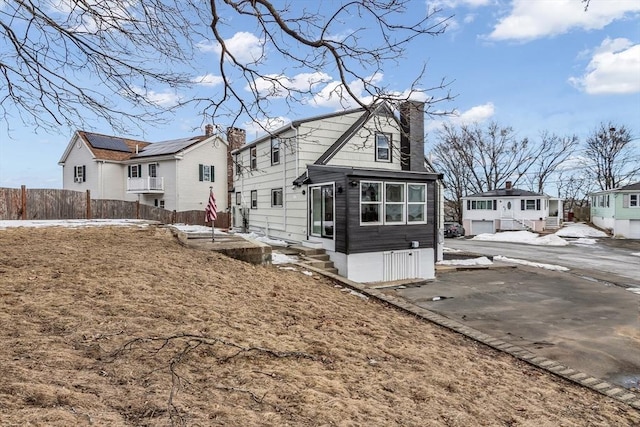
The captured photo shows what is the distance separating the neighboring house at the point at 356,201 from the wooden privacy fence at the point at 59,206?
917 centimetres

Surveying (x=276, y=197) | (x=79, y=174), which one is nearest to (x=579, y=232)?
(x=276, y=197)

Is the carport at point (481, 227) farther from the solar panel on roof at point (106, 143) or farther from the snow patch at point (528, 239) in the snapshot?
the solar panel on roof at point (106, 143)

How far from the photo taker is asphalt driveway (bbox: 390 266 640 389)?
221 inches

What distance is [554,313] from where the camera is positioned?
27.1 feet

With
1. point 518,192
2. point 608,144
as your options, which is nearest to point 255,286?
point 518,192

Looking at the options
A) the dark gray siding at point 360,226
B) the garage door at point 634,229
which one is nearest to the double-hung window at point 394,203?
the dark gray siding at point 360,226

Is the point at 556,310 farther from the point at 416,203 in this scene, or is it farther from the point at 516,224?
the point at 516,224

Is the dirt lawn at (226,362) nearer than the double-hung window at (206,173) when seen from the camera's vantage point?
Yes

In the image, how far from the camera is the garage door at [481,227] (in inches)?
1538

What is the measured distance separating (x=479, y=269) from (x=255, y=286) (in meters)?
10.8

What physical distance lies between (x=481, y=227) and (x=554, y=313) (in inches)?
1318

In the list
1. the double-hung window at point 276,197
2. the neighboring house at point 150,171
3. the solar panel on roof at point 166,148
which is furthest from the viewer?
the solar panel on roof at point 166,148

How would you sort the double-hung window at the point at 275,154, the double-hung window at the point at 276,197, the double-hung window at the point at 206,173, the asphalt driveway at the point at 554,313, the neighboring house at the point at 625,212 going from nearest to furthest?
the asphalt driveway at the point at 554,313
the double-hung window at the point at 275,154
the double-hung window at the point at 276,197
the double-hung window at the point at 206,173
the neighboring house at the point at 625,212

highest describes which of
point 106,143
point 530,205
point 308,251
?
point 106,143
